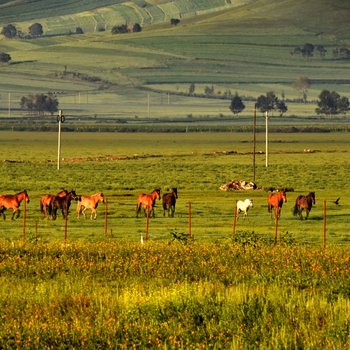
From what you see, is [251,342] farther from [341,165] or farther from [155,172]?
[341,165]

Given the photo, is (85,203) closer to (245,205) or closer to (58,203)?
(58,203)

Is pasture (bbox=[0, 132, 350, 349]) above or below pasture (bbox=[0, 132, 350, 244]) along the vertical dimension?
below

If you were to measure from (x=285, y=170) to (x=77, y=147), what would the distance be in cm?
6232

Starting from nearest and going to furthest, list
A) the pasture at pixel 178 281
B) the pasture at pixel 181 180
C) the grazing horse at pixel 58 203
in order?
the pasture at pixel 178 281
the pasture at pixel 181 180
the grazing horse at pixel 58 203

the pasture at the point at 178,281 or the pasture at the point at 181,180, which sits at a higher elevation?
the pasture at the point at 181,180

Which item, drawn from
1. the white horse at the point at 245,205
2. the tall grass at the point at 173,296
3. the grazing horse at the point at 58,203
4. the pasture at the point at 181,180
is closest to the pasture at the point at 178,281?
the tall grass at the point at 173,296

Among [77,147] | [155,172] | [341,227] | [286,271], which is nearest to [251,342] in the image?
[286,271]

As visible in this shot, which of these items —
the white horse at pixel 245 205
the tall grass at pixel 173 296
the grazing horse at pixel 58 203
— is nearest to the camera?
the tall grass at pixel 173 296

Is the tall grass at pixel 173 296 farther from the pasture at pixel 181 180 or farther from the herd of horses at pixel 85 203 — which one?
the herd of horses at pixel 85 203

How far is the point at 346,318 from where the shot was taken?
25422mm

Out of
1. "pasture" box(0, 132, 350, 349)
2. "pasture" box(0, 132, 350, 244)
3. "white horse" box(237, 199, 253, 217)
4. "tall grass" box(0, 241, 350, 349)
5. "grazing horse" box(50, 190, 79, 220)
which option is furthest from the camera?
"white horse" box(237, 199, 253, 217)

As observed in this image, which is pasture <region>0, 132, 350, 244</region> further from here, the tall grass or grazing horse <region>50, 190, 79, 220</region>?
the tall grass

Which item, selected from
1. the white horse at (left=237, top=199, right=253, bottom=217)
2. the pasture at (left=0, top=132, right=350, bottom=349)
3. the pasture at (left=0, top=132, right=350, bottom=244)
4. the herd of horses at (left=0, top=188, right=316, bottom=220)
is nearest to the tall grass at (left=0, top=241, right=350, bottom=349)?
the pasture at (left=0, top=132, right=350, bottom=349)

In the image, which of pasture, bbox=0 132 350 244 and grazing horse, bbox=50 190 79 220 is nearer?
pasture, bbox=0 132 350 244
